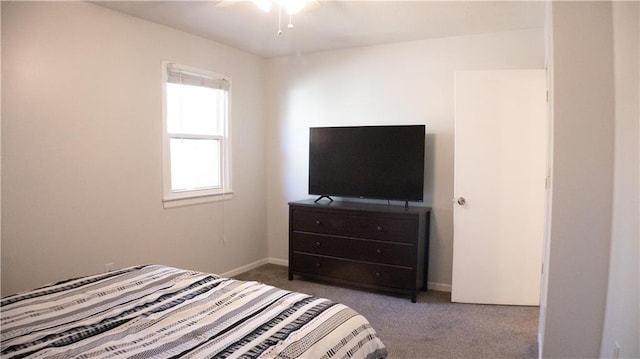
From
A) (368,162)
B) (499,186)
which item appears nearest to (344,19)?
(368,162)

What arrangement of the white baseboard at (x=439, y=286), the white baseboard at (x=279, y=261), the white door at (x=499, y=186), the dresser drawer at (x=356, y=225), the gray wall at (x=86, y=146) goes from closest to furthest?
the gray wall at (x=86, y=146), the white door at (x=499, y=186), the dresser drawer at (x=356, y=225), the white baseboard at (x=439, y=286), the white baseboard at (x=279, y=261)

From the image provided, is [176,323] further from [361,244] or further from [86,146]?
[361,244]

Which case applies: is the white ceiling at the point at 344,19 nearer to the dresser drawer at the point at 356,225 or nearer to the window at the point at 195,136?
the window at the point at 195,136

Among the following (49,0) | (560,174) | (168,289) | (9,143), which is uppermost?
(49,0)

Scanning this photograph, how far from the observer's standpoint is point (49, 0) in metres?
2.58

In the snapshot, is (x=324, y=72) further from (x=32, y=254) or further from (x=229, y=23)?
(x=32, y=254)

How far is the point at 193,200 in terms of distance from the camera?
3.66 m

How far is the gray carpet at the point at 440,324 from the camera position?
252cm

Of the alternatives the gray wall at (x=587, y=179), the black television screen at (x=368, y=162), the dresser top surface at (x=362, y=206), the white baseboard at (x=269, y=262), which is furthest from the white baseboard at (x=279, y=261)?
the gray wall at (x=587, y=179)

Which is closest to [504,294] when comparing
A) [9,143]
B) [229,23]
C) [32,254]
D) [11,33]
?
[229,23]

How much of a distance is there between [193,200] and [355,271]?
1.66 m

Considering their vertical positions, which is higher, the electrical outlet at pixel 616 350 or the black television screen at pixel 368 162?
the black television screen at pixel 368 162

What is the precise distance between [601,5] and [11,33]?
3.30m

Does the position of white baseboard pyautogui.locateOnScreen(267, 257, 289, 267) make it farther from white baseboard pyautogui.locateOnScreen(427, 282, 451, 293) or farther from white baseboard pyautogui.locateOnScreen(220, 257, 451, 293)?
white baseboard pyautogui.locateOnScreen(427, 282, 451, 293)
